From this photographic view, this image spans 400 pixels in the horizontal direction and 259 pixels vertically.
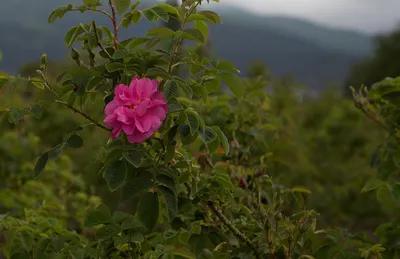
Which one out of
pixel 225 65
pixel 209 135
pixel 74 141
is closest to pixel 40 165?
pixel 74 141

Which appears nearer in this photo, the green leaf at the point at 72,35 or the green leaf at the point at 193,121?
the green leaf at the point at 193,121

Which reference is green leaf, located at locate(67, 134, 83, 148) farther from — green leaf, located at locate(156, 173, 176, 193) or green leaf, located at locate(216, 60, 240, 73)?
green leaf, located at locate(216, 60, 240, 73)

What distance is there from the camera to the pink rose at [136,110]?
1.31 meters

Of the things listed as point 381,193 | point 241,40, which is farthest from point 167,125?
point 241,40

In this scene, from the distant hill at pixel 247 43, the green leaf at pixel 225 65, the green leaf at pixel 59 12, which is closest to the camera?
the green leaf at pixel 59 12

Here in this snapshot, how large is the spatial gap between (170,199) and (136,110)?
0.78 feet

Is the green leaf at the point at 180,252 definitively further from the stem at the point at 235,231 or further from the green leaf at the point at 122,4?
the green leaf at the point at 122,4

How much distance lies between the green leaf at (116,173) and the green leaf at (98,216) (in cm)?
17

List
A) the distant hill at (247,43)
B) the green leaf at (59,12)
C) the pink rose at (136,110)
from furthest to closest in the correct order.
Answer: the distant hill at (247,43) < the green leaf at (59,12) < the pink rose at (136,110)

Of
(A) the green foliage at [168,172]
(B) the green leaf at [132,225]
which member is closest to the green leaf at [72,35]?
(A) the green foliage at [168,172]

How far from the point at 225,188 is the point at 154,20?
0.48 metres

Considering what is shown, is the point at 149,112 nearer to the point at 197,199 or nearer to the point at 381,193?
the point at 197,199

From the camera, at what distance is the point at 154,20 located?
1474mm

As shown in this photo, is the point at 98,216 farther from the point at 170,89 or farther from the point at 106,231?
the point at 170,89
